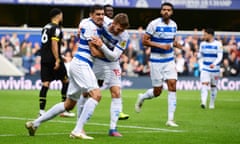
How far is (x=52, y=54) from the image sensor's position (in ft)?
63.2

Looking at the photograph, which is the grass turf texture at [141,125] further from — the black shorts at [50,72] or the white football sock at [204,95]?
the black shorts at [50,72]

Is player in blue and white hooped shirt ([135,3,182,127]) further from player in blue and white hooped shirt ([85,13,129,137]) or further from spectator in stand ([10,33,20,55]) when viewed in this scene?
spectator in stand ([10,33,20,55])

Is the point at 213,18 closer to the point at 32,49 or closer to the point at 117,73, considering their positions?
the point at 32,49

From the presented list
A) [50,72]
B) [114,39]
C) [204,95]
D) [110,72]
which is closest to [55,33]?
[50,72]

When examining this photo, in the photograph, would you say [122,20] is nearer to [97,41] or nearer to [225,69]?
[97,41]

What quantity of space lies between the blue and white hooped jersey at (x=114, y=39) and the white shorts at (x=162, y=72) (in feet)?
10.7

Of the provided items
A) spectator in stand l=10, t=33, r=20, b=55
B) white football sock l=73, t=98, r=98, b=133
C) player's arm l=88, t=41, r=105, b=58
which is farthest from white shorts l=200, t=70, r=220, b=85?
spectator in stand l=10, t=33, r=20, b=55

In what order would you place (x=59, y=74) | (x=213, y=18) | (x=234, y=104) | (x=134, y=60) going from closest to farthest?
(x=59, y=74) < (x=234, y=104) < (x=134, y=60) < (x=213, y=18)

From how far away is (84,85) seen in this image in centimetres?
1377

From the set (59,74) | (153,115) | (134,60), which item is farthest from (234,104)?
(134,60)

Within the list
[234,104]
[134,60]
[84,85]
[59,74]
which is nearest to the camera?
[84,85]

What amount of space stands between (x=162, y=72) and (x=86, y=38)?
4.18 meters

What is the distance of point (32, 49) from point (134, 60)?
4650 millimetres

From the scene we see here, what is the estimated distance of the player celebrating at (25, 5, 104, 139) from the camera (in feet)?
44.9
